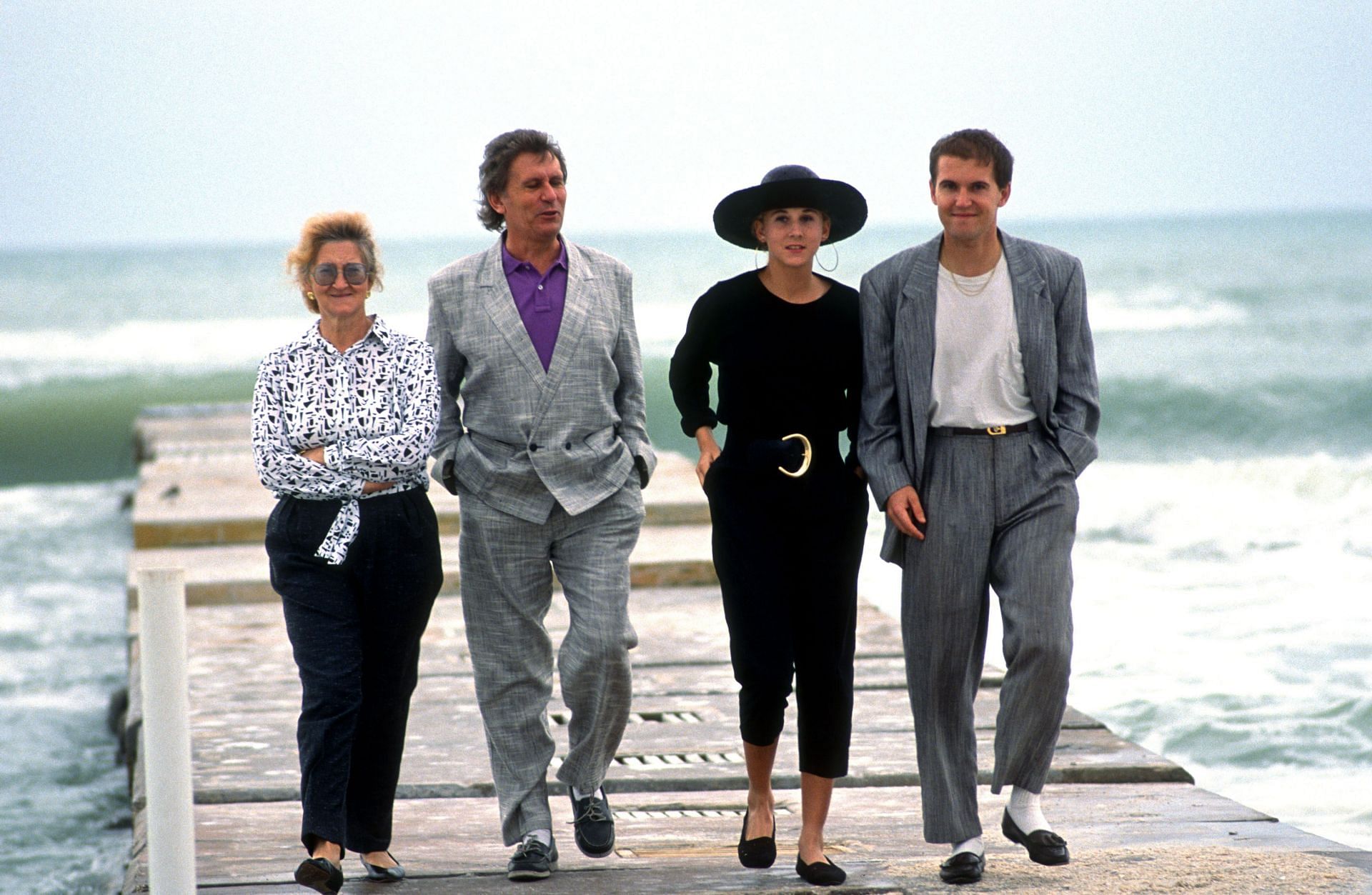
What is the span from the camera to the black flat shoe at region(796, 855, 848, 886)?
3.84 meters

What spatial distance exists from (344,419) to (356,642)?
0.52 meters

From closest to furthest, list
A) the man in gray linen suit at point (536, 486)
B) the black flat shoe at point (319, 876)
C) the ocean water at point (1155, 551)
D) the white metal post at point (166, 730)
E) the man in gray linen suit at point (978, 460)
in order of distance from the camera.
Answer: the white metal post at point (166, 730) < the black flat shoe at point (319, 876) < the man in gray linen suit at point (978, 460) < the man in gray linen suit at point (536, 486) < the ocean water at point (1155, 551)

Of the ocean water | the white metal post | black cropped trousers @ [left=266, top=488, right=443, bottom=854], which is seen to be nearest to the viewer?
the white metal post

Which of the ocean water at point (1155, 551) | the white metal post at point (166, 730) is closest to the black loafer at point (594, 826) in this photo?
the white metal post at point (166, 730)

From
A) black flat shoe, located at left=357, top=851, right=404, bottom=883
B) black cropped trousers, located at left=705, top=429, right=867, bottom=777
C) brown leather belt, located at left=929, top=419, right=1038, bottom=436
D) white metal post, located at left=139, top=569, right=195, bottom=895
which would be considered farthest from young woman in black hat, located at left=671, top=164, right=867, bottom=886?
white metal post, located at left=139, top=569, right=195, bottom=895

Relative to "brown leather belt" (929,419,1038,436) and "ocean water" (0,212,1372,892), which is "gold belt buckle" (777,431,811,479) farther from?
"ocean water" (0,212,1372,892)

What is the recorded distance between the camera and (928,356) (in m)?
3.94

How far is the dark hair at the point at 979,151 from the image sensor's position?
3.90 meters

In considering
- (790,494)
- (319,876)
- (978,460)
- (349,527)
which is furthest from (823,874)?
(349,527)

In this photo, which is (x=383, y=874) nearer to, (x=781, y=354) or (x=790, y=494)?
(x=790, y=494)

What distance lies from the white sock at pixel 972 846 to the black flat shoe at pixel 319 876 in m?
1.42

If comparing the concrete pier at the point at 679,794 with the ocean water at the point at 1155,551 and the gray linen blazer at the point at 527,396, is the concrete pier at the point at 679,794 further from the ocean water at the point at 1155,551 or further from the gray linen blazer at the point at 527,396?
the gray linen blazer at the point at 527,396

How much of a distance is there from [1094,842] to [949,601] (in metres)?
0.81

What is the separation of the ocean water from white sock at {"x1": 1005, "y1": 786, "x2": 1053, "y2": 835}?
7.52 feet
